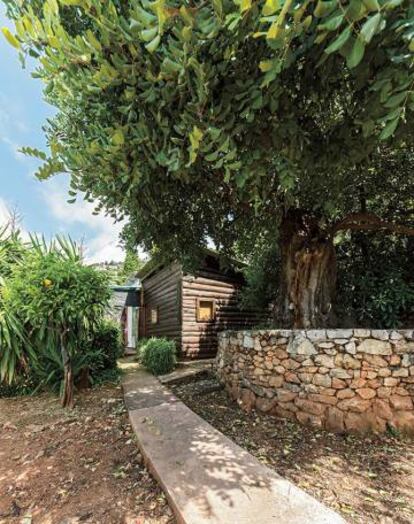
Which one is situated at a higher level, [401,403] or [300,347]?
[300,347]

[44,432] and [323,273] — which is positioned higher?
[323,273]

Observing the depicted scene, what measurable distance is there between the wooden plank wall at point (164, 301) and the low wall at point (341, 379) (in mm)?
4729

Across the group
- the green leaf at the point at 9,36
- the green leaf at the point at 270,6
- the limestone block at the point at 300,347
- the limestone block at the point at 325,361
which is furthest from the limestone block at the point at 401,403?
the green leaf at the point at 9,36

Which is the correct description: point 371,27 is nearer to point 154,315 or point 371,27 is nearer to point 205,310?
point 205,310

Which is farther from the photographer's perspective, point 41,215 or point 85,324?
point 41,215

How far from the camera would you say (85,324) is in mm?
4977

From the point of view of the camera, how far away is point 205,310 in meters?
9.16

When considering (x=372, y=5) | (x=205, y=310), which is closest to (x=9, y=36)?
(x=372, y=5)

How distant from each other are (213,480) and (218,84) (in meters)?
3.13

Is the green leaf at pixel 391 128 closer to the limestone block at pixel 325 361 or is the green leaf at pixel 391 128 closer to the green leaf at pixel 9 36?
the green leaf at pixel 9 36

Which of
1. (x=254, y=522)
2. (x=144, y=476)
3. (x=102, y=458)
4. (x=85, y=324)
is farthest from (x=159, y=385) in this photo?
(x=254, y=522)

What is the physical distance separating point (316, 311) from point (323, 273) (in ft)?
2.17

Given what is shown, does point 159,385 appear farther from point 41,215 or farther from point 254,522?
point 41,215

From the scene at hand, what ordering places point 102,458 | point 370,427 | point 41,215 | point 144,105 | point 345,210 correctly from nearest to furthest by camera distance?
1. point 144,105
2. point 102,458
3. point 370,427
4. point 345,210
5. point 41,215
